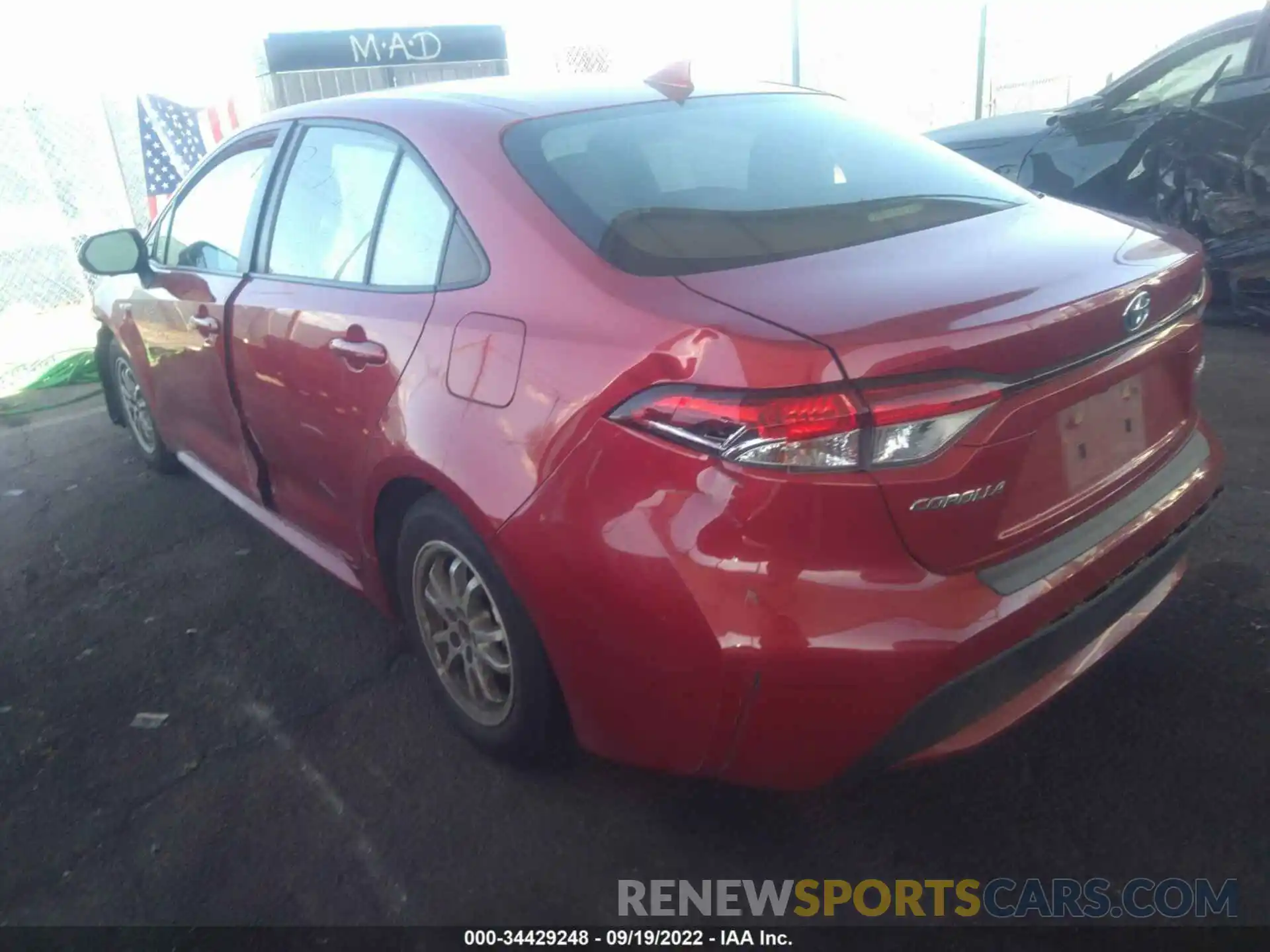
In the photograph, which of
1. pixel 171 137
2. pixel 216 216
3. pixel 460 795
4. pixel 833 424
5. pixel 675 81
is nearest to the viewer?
pixel 833 424

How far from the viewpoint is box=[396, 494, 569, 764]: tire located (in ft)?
7.73

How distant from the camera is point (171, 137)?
30.7ft

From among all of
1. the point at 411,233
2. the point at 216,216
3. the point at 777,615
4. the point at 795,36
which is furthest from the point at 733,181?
the point at 795,36

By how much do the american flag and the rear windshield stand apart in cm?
782

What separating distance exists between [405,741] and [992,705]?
1.63 m

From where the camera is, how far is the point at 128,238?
4203 millimetres

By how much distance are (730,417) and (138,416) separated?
4.28m

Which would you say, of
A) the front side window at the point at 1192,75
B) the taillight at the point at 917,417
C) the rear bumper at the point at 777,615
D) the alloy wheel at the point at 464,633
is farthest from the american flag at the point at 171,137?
the taillight at the point at 917,417

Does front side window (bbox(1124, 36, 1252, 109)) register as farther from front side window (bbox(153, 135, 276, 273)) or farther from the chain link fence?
the chain link fence

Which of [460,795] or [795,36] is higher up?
[795,36]

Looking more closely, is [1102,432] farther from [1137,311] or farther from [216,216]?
[216,216]

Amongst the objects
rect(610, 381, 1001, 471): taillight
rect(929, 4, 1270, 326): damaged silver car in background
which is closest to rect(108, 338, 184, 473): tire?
rect(610, 381, 1001, 471): taillight

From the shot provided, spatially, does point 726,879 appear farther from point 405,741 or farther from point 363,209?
point 363,209

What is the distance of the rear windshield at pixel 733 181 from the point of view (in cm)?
222
